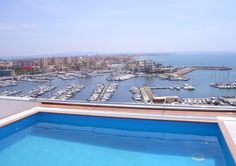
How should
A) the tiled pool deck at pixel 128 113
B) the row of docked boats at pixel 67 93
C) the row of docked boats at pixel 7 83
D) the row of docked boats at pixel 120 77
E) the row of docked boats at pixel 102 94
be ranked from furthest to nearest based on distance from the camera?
the row of docked boats at pixel 120 77 < the row of docked boats at pixel 7 83 < the row of docked boats at pixel 102 94 < the row of docked boats at pixel 67 93 < the tiled pool deck at pixel 128 113

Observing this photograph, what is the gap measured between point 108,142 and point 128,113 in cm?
58

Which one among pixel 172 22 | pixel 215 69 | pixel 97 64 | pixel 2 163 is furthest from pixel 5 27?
pixel 215 69

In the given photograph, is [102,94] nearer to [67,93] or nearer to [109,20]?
[67,93]

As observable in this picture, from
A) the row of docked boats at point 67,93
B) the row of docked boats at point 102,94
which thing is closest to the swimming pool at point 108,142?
the row of docked boats at point 102,94

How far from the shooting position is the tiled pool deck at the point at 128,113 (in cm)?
286

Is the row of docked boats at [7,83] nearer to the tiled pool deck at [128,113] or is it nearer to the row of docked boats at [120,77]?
the row of docked boats at [120,77]

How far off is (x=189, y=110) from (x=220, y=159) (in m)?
1.15

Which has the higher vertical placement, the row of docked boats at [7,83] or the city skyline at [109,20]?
the city skyline at [109,20]

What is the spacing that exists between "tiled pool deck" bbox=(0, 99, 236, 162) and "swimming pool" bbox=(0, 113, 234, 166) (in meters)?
0.08

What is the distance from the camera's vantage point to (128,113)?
134 inches

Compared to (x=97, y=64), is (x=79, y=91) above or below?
below

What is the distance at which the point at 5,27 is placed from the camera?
33.2ft

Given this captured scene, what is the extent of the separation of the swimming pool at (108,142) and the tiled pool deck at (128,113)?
0.08 metres

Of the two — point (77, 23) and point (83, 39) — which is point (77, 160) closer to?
point (77, 23)
